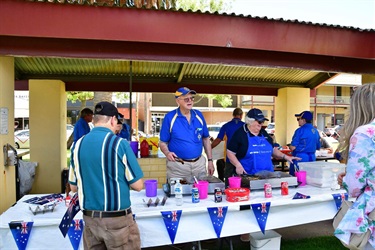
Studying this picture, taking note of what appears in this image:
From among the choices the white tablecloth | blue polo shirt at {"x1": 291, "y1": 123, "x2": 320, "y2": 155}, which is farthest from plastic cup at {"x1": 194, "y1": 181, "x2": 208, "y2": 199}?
blue polo shirt at {"x1": 291, "y1": 123, "x2": 320, "y2": 155}

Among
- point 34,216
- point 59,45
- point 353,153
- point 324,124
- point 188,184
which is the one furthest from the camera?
point 324,124

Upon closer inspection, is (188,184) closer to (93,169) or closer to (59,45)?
(93,169)

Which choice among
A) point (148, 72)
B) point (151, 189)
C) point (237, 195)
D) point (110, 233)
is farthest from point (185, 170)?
point (148, 72)

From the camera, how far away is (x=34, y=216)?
2.53 metres

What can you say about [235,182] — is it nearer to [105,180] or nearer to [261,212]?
[261,212]

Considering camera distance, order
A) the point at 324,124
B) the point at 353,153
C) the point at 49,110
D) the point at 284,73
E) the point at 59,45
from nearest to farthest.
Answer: the point at 353,153, the point at 59,45, the point at 49,110, the point at 284,73, the point at 324,124

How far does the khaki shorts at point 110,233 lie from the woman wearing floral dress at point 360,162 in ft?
4.41

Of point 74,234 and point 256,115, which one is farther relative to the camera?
point 256,115

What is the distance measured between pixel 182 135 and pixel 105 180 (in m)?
1.57

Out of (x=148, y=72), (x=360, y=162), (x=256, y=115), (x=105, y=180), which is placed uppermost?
(x=148, y=72)

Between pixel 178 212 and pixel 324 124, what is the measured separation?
34.2m

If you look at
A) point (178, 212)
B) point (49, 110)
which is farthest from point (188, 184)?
point (49, 110)

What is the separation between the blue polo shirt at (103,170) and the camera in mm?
1922

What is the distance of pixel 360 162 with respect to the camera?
68.6 inches
